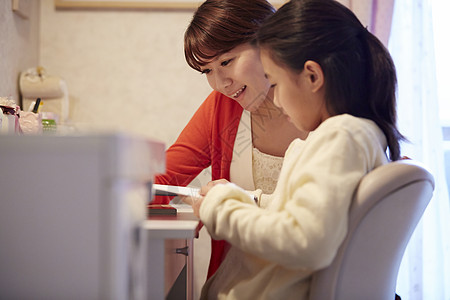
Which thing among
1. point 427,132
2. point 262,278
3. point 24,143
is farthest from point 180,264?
point 427,132

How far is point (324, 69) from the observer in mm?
874

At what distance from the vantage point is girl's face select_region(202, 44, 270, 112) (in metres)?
1.47

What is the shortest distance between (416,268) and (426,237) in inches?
6.3

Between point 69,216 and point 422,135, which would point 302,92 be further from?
point 422,135

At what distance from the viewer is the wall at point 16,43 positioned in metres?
2.08

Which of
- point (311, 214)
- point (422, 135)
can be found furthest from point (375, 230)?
point (422, 135)

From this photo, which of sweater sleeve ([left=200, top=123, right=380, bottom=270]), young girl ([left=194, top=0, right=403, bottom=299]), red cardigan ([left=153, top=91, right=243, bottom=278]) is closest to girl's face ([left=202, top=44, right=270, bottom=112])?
red cardigan ([left=153, top=91, right=243, bottom=278])

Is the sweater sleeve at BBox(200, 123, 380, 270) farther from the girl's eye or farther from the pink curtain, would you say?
the pink curtain

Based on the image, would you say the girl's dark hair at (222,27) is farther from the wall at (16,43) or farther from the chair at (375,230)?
the wall at (16,43)

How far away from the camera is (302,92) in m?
0.91

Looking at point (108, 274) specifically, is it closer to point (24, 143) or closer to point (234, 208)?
point (24, 143)

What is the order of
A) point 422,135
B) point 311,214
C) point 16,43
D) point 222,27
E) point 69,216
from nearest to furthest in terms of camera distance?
point 69,216, point 311,214, point 222,27, point 16,43, point 422,135

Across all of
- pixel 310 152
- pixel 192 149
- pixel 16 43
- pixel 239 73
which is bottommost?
pixel 192 149

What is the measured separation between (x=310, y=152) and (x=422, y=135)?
1822 mm
